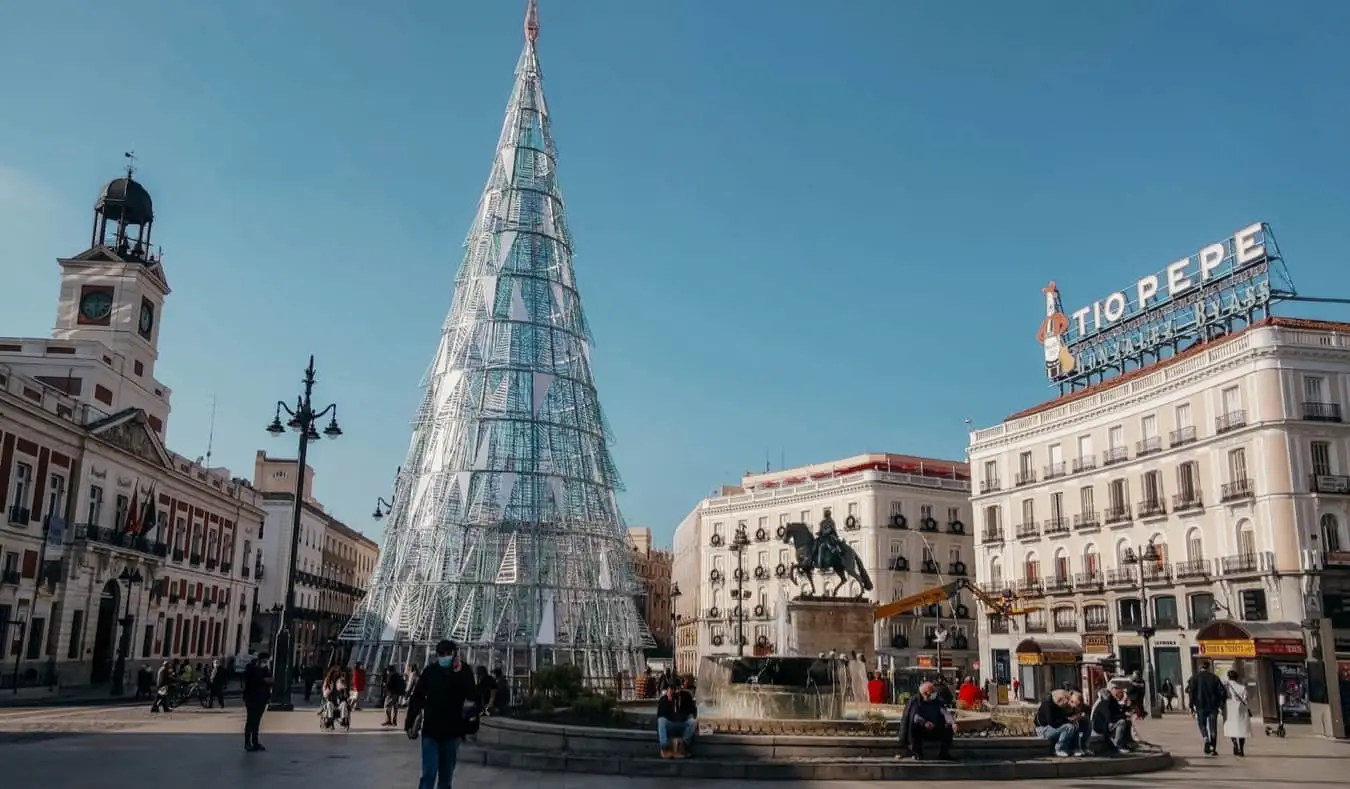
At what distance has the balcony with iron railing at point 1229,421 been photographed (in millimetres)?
46125

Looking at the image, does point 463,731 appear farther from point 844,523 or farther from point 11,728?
point 844,523

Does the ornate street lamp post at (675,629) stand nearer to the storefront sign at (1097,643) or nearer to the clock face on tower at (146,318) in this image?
the storefront sign at (1097,643)

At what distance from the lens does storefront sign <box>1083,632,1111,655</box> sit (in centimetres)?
5156

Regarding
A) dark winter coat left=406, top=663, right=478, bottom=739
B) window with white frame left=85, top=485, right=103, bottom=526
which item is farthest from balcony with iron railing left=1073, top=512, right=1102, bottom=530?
dark winter coat left=406, top=663, right=478, bottom=739

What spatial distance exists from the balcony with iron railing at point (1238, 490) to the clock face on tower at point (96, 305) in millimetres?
56932

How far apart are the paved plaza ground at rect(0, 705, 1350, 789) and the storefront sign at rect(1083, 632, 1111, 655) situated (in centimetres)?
2630

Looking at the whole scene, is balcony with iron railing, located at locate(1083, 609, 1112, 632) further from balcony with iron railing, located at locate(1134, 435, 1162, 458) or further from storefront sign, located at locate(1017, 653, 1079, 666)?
balcony with iron railing, located at locate(1134, 435, 1162, 458)

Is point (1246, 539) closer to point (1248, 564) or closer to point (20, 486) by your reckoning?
point (1248, 564)

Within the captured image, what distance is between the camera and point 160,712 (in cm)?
3014

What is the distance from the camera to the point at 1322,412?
45.1 meters

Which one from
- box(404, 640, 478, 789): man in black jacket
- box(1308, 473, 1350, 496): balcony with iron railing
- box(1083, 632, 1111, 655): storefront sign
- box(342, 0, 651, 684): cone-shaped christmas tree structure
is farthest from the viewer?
box(1083, 632, 1111, 655): storefront sign

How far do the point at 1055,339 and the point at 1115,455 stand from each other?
38.8 ft

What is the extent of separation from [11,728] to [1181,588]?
4521 cm

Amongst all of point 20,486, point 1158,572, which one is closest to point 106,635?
point 20,486
